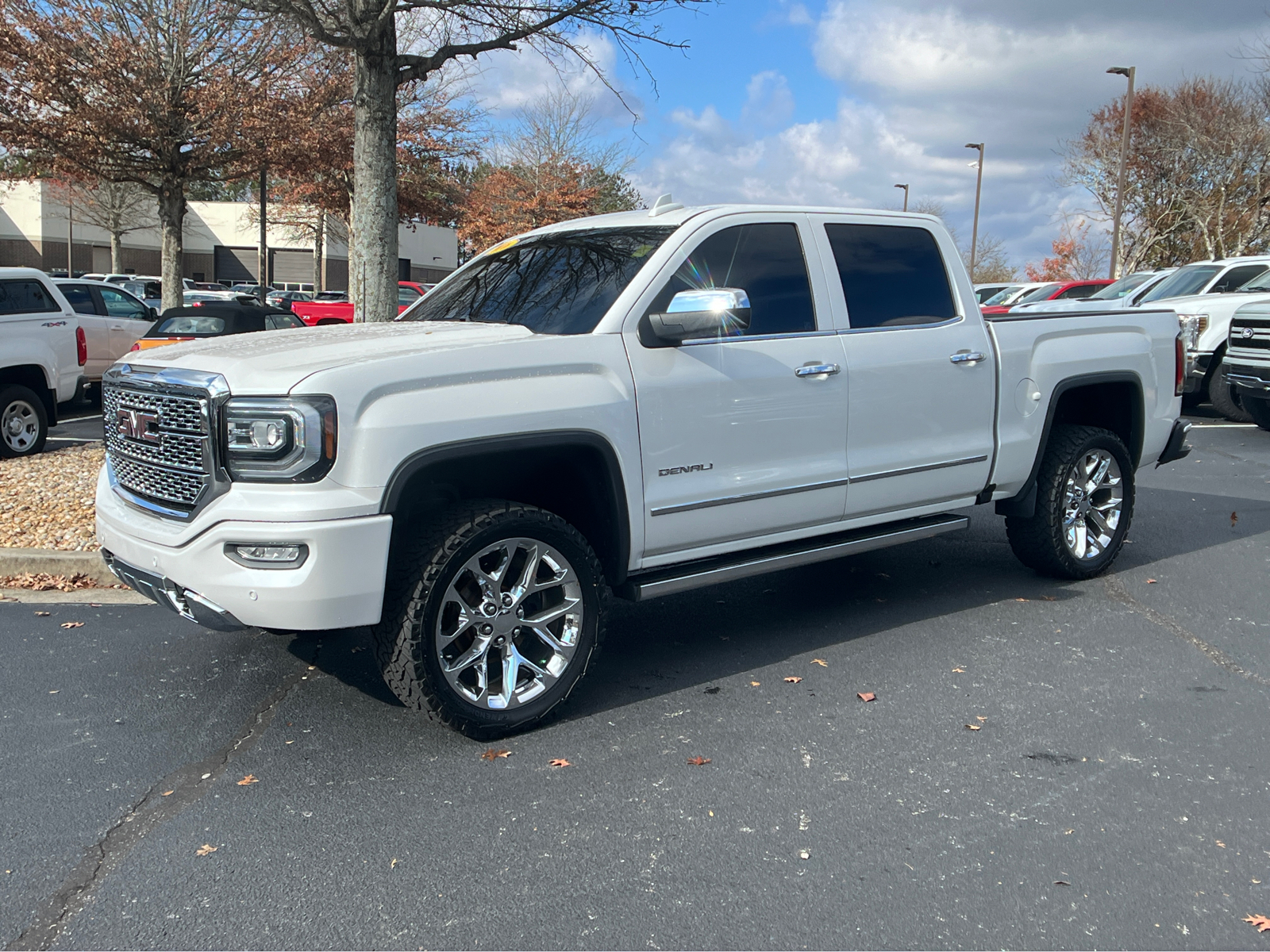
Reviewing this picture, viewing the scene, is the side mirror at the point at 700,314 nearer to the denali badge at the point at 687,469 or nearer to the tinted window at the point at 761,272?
the tinted window at the point at 761,272

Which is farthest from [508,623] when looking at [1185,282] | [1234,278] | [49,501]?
[1185,282]

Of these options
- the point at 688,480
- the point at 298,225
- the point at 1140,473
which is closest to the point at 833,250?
the point at 688,480

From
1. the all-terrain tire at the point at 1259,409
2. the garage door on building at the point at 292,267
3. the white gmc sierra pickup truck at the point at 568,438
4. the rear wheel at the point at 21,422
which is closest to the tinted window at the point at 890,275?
the white gmc sierra pickup truck at the point at 568,438

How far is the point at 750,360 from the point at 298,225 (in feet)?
151

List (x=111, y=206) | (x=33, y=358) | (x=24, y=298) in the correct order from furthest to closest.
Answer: (x=111, y=206) → (x=24, y=298) → (x=33, y=358)

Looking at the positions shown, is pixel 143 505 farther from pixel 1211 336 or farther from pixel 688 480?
pixel 1211 336

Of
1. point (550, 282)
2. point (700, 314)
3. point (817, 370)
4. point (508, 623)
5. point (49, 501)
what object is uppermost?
A: point (550, 282)

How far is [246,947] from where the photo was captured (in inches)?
111

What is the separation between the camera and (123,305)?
15.2 m

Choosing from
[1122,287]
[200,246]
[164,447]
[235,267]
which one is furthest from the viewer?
[235,267]

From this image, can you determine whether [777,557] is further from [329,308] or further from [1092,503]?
[329,308]

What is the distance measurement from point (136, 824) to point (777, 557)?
2.77m

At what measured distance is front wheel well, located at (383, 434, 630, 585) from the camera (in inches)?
155

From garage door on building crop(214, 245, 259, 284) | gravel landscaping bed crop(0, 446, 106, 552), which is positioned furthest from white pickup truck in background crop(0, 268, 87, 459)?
garage door on building crop(214, 245, 259, 284)
